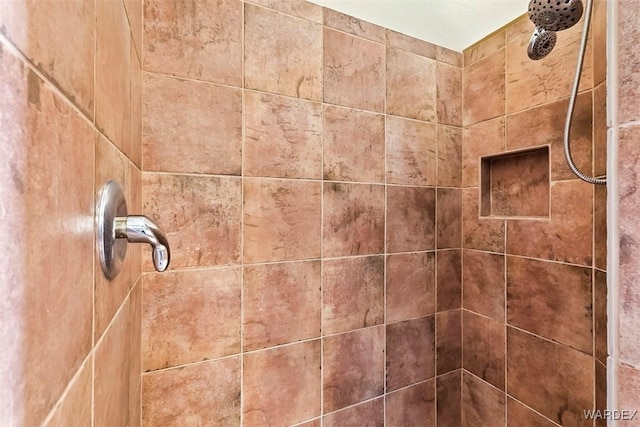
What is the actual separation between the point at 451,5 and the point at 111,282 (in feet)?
4.52

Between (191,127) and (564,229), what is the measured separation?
4.36ft

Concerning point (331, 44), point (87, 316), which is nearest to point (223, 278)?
point (87, 316)

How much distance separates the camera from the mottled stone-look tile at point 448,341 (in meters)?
1.31

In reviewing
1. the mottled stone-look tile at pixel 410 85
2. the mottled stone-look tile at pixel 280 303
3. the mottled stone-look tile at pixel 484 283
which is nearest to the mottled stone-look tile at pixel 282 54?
the mottled stone-look tile at pixel 410 85

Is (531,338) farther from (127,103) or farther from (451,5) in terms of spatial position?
(127,103)

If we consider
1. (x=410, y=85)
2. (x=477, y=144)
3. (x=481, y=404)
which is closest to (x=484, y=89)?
(x=477, y=144)

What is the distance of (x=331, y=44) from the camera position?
1084 mm

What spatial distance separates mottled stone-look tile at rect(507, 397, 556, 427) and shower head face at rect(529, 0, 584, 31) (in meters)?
1.33

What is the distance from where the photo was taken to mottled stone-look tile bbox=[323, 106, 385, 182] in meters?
1.08

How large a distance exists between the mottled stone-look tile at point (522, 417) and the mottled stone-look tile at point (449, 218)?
68cm

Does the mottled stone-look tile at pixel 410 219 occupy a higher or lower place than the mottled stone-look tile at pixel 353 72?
lower

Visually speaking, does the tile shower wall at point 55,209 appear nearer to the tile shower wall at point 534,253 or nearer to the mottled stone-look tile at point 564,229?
the tile shower wall at point 534,253

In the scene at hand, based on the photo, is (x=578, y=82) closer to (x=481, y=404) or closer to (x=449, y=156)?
(x=449, y=156)

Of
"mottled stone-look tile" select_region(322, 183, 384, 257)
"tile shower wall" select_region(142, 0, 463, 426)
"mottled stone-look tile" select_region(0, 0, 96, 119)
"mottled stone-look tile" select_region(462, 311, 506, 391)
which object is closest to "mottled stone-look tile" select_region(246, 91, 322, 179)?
"tile shower wall" select_region(142, 0, 463, 426)
